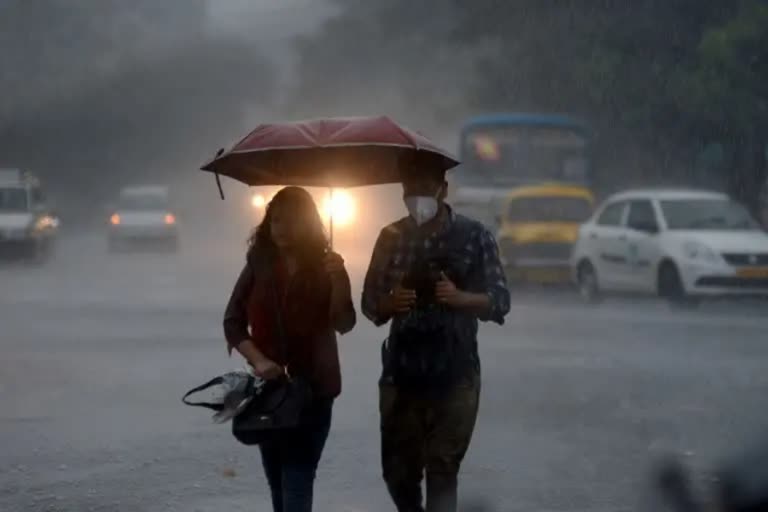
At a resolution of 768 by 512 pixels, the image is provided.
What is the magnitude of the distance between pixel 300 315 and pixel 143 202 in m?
38.4

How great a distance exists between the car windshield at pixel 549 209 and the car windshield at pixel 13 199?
45.9 ft

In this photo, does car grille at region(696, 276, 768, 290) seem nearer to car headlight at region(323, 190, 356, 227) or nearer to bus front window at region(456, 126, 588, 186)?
bus front window at region(456, 126, 588, 186)

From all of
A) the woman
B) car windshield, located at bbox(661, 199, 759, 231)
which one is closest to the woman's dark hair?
the woman

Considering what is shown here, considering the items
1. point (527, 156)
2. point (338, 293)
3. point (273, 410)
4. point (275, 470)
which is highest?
point (338, 293)

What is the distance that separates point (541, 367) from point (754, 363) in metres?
1.97

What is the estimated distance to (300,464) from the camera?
17.7 feet

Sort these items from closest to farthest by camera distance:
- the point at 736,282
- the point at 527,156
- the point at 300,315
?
the point at 300,315 < the point at 736,282 < the point at 527,156

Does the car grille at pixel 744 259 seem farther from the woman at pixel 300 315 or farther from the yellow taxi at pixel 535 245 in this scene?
the woman at pixel 300 315

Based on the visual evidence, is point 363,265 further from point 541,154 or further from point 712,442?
point 712,442

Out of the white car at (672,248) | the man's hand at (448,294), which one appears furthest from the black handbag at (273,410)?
the white car at (672,248)

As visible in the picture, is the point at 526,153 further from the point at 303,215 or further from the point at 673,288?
the point at 303,215

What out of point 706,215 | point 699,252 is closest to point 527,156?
point 706,215

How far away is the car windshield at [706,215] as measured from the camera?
21.6m

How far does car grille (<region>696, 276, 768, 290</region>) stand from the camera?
794 inches
